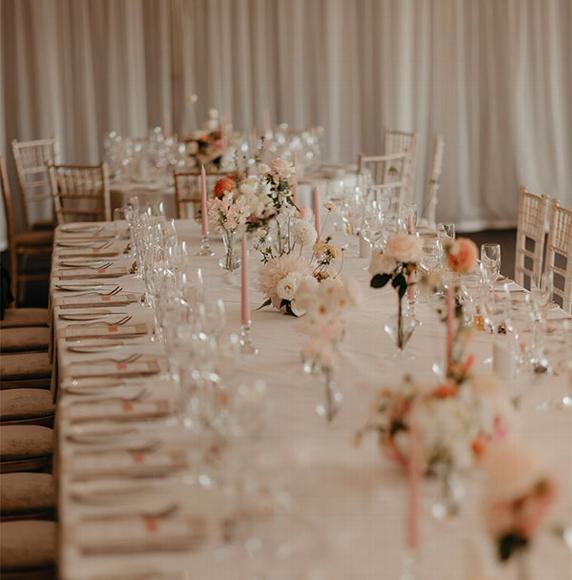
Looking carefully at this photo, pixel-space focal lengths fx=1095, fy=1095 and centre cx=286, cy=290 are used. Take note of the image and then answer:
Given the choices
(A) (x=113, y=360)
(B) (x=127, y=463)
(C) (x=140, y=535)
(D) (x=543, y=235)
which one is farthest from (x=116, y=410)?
(D) (x=543, y=235)

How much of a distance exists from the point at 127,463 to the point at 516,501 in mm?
1117

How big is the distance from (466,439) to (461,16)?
8.15m

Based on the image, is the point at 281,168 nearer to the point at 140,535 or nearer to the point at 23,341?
the point at 23,341

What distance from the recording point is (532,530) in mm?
1911

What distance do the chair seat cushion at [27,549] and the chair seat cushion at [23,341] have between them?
2.10 meters

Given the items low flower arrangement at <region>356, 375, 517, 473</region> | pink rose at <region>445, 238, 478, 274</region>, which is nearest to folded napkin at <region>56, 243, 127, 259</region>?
pink rose at <region>445, 238, 478, 274</region>

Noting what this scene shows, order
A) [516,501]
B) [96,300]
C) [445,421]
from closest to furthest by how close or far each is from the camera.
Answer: [516,501] → [445,421] → [96,300]

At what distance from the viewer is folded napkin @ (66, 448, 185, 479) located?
8.69 feet

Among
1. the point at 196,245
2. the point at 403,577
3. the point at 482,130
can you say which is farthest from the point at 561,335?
the point at 482,130

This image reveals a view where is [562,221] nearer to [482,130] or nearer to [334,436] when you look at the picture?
Answer: [334,436]

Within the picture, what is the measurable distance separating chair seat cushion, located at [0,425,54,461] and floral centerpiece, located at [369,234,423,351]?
1274mm

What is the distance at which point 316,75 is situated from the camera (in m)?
10.1

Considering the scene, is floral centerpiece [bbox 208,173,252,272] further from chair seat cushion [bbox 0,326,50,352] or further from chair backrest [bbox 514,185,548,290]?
chair backrest [bbox 514,185,548,290]

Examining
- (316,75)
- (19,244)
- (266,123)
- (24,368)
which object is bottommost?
(24,368)
